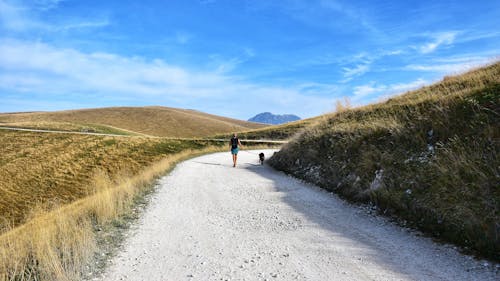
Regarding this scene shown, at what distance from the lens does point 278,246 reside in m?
6.03

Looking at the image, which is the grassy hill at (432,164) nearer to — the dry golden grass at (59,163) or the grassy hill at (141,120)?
the dry golden grass at (59,163)

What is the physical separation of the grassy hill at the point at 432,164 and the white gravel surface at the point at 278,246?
0.64m

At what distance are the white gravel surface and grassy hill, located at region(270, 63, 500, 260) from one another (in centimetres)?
64

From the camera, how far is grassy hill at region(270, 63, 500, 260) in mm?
6148

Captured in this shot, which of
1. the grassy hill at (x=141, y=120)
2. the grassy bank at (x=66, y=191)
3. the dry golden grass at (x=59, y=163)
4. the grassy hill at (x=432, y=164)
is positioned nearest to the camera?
the grassy bank at (x=66, y=191)

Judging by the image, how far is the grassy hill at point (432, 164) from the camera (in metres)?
6.15

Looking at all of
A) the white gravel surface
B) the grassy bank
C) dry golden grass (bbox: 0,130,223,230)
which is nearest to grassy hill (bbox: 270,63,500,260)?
the white gravel surface

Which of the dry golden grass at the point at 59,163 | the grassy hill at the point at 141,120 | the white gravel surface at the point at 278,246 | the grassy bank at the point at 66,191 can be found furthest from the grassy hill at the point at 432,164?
the grassy hill at the point at 141,120

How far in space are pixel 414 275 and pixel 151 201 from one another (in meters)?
7.93

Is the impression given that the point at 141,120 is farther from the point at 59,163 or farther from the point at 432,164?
the point at 432,164

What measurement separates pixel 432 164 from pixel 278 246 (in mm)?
5052

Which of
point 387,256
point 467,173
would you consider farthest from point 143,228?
point 467,173

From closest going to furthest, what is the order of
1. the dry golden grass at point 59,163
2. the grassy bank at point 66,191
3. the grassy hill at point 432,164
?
the grassy bank at point 66,191, the grassy hill at point 432,164, the dry golden grass at point 59,163

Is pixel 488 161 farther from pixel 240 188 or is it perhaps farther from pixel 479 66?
pixel 479 66
